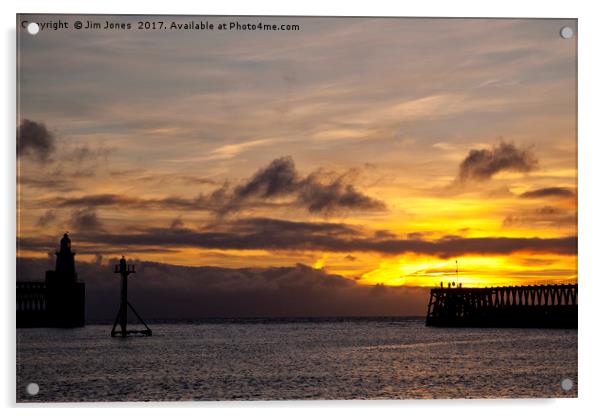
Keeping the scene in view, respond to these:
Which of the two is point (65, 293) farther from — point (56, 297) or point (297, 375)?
point (297, 375)

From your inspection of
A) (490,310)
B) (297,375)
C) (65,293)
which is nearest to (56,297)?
(65,293)

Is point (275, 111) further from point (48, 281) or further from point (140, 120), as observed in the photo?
point (48, 281)

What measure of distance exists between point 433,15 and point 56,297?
18.5m

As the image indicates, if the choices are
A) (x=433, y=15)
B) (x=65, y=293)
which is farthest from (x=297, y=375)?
(x=65, y=293)

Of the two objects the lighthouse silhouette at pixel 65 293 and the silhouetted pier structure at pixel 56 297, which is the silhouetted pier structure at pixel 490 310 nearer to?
the lighthouse silhouette at pixel 65 293

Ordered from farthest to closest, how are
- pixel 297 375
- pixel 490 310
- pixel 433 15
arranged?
pixel 490 310
pixel 297 375
pixel 433 15

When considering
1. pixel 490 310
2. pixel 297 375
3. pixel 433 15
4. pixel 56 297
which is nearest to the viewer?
pixel 433 15

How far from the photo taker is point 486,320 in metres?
52.7

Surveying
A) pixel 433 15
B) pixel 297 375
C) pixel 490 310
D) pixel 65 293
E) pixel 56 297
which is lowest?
pixel 490 310

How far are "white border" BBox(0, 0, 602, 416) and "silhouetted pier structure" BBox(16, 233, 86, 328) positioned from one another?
136 cm

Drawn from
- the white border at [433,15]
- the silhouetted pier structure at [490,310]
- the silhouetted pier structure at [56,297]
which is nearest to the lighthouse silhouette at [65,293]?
the silhouetted pier structure at [56,297]

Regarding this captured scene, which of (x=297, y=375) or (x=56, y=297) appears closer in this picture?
(x=297, y=375)

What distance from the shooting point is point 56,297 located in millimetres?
28219

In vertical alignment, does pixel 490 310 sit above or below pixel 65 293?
below
